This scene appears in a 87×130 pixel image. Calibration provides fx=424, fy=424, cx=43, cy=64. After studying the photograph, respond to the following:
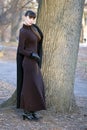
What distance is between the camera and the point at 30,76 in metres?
6.90

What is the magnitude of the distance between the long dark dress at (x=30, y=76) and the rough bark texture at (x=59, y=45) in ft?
2.34

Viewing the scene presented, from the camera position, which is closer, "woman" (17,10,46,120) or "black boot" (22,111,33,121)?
"woman" (17,10,46,120)

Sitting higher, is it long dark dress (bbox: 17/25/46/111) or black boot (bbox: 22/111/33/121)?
long dark dress (bbox: 17/25/46/111)

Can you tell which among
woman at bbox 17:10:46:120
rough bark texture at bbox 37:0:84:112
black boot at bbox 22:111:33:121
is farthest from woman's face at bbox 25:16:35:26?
black boot at bbox 22:111:33:121

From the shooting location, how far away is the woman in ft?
22.5

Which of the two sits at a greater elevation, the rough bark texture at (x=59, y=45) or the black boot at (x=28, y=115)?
the rough bark texture at (x=59, y=45)

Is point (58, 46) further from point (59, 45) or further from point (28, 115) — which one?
point (28, 115)

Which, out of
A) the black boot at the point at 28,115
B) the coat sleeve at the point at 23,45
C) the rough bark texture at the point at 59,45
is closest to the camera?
the coat sleeve at the point at 23,45

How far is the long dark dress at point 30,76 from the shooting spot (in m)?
6.87

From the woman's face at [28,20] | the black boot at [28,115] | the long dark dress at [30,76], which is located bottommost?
the black boot at [28,115]

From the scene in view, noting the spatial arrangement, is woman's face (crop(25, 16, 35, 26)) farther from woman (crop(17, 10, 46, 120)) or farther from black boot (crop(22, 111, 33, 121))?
black boot (crop(22, 111, 33, 121))

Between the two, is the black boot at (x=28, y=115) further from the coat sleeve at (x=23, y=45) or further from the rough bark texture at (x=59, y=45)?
the coat sleeve at (x=23, y=45)

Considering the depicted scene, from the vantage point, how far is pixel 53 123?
7.08 m

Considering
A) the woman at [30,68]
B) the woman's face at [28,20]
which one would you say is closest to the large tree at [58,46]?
the woman at [30,68]
